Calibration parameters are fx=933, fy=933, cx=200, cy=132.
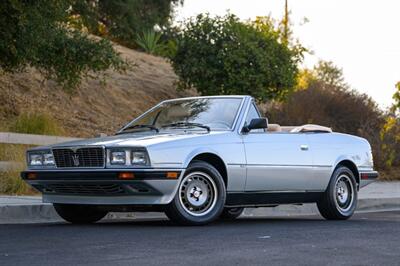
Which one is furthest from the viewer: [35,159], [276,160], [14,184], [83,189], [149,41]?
[149,41]

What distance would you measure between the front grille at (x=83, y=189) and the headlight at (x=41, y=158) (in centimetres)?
24

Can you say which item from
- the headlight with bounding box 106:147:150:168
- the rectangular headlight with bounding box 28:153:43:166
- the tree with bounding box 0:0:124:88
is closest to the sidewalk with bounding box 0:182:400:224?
the rectangular headlight with bounding box 28:153:43:166

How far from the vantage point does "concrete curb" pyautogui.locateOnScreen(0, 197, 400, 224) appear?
1063 centimetres

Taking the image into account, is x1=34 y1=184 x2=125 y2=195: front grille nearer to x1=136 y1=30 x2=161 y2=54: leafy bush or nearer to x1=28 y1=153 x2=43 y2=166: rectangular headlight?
x1=28 y1=153 x2=43 y2=166: rectangular headlight

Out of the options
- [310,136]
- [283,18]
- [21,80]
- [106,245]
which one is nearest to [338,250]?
[106,245]

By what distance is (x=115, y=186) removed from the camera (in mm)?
9289

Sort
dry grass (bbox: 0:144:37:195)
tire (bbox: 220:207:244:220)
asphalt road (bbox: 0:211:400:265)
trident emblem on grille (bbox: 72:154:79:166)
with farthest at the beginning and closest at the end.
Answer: dry grass (bbox: 0:144:37:195) < tire (bbox: 220:207:244:220) < trident emblem on grille (bbox: 72:154:79:166) < asphalt road (bbox: 0:211:400:265)

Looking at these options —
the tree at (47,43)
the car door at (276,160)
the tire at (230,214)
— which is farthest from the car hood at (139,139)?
the tree at (47,43)

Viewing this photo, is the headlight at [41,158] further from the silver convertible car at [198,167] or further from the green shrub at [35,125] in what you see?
the green shrub at [35,125]

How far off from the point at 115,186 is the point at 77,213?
1134mm

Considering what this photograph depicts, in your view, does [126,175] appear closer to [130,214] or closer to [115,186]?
[115,186]

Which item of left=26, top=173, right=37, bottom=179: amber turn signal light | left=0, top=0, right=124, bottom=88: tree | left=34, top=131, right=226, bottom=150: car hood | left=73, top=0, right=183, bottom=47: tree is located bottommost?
left=26, top=173, right=37, bottom=179: amber turn signal light

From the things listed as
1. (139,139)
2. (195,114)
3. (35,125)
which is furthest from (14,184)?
(139,139)

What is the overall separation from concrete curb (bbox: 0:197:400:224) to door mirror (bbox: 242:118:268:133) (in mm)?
2134
